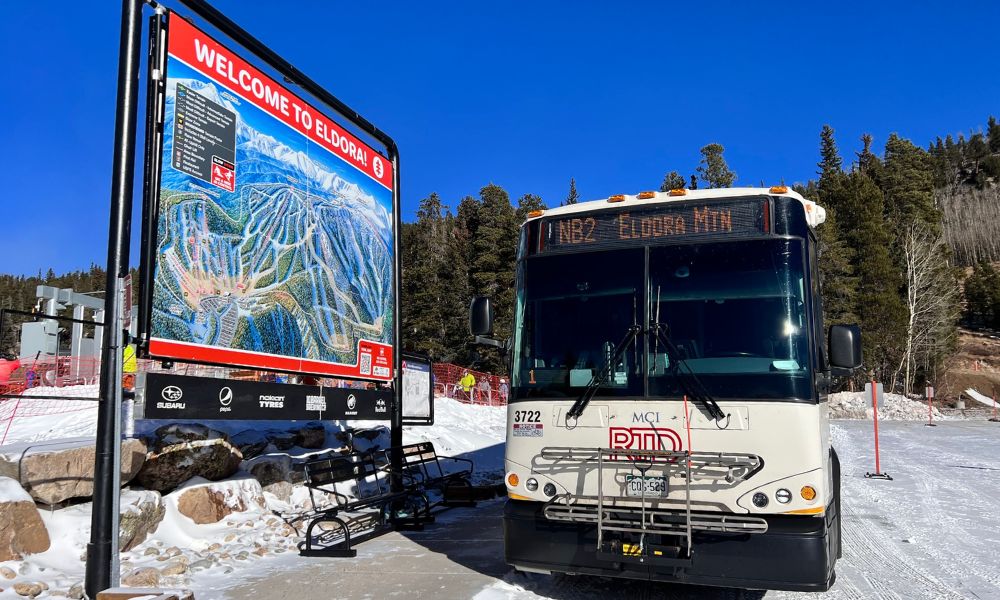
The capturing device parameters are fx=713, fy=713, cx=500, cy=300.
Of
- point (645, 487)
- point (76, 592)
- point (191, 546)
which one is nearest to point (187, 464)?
point (191, 546)

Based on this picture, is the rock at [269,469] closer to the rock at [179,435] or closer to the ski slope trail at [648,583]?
the rock at [179,435]

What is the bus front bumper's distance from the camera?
15.9ft

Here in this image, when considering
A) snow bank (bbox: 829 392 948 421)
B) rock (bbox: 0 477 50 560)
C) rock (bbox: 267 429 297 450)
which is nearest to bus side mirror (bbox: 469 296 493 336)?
rock (bbox: 0 477 50 560)

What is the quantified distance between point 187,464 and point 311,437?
12.3 ft

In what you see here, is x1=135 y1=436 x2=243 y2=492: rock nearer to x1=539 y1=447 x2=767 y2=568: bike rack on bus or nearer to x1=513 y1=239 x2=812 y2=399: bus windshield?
x1=513 y1=239 x2=812 y2=399: bus windshield

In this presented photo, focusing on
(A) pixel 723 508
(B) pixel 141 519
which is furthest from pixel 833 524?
(B) pixel 141 519

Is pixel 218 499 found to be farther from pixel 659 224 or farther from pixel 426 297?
pixel 426 297

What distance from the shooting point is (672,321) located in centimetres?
554

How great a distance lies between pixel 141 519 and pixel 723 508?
17.9 feet

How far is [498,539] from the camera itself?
27.3ft

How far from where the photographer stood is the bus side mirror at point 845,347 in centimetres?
554

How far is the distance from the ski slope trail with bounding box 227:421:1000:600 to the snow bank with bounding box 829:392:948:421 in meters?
29.2

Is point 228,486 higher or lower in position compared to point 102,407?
lower

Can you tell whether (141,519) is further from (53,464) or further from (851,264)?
(851,264)
